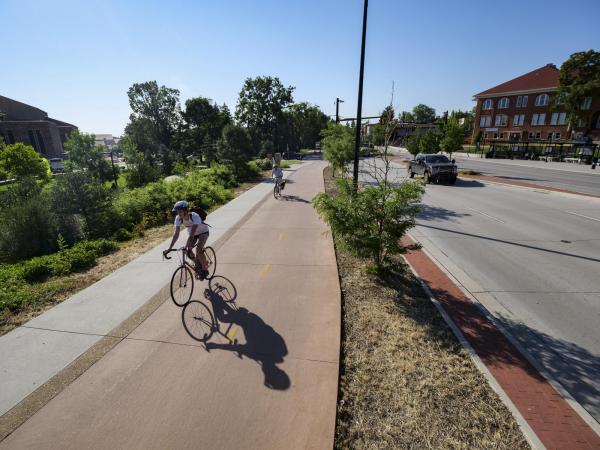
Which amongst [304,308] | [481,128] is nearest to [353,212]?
[304,308]

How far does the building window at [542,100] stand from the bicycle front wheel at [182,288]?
6739cm

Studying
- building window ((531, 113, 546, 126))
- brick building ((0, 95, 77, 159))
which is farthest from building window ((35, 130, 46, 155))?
building window ((531, 113, 546, 126))

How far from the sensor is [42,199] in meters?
10.4

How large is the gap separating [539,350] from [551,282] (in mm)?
2942

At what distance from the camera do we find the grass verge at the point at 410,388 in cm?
326

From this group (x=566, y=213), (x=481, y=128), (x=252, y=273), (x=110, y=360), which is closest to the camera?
(x=110, y=360)

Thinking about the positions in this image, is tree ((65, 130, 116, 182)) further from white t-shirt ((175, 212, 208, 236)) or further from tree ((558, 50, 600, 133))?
tree ((558, 50, 600, 133))

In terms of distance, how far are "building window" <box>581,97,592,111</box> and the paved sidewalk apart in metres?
64.9

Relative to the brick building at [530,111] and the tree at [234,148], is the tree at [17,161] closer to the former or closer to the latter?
the tree at [234,148]

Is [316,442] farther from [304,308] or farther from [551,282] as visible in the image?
[551,282]

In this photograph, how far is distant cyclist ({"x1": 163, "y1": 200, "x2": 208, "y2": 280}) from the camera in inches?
239

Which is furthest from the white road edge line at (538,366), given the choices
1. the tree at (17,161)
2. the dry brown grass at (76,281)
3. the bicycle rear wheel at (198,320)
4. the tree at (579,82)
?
the tree at (579,82)

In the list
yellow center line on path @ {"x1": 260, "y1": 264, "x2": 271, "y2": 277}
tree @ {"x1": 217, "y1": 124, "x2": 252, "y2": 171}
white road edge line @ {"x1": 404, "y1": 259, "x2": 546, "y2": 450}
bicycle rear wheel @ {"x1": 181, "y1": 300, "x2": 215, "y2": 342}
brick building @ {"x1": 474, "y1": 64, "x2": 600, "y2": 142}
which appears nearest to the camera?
white road edge line @ {"x1": 404, "y1": 259, "x2": 546, "y2": 450}

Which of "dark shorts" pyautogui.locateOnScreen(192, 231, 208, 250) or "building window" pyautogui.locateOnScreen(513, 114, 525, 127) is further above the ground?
"building window" pyautogui.locateOnScreen(513, 114, 525, 127)
